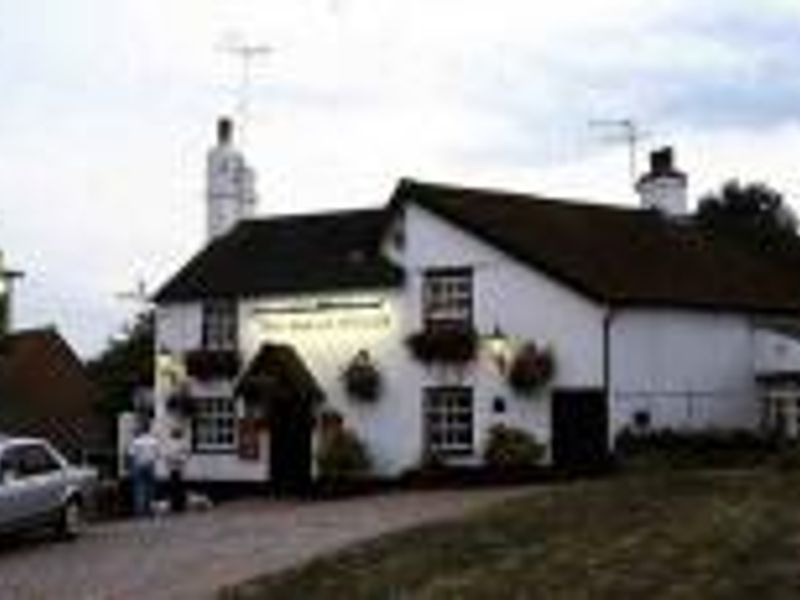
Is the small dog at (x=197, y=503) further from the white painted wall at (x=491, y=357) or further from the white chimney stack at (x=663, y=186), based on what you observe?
the white chimney stack at (x=663, y=186)

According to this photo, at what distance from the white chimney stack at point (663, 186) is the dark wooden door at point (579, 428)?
9.97 metres

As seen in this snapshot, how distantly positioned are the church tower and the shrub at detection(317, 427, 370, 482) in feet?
30.4

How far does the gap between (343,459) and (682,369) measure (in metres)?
6.98

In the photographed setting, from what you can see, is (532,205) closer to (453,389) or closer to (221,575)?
(453,389)

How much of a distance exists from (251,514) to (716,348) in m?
12.0

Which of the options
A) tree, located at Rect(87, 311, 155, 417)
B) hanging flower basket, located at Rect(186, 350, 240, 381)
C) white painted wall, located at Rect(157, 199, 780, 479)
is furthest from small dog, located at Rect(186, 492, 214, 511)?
tree, located at Rect(87, 311, 155, 417)

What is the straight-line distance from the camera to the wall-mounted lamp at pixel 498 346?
144 feet

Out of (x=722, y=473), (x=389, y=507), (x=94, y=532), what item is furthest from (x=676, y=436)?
(x=722, y=473)

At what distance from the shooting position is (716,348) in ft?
152

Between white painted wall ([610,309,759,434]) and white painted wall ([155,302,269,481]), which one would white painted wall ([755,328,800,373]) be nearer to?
white painted wall ([610,309,759,434])

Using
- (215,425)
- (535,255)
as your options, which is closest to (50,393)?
(215,425)

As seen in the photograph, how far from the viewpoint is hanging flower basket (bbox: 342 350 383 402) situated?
4575cm

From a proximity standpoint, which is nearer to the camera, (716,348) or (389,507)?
(389,507)

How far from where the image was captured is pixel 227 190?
54156mm
